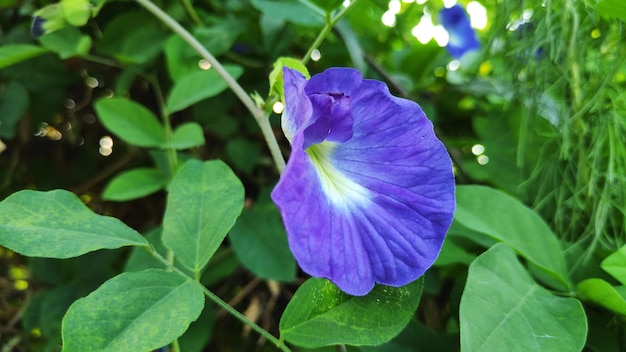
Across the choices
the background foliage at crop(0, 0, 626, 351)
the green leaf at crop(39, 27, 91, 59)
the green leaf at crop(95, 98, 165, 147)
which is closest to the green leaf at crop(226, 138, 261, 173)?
the background foliage at crop(0, 0, 626, 351)

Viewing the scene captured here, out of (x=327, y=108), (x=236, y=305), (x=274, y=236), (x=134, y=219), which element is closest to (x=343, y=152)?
(x=327, y=108)

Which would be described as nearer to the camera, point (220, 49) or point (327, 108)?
point (327, 108)

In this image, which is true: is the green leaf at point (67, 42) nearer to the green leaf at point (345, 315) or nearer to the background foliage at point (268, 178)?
the background foliage at point (268, 178)

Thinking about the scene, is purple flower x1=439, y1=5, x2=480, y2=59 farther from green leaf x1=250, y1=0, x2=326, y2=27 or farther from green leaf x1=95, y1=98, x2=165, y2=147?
green leaf x1=95, y1=98, x2=165, y2=147

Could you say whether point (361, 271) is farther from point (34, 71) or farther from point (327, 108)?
point (34, 71)

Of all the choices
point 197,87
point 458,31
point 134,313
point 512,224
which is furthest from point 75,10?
point 458,31

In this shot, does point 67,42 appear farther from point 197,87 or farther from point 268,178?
point 268,178
